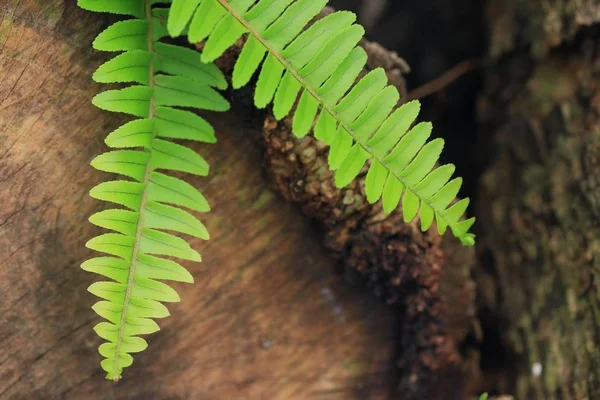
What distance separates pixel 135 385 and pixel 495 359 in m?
1.23

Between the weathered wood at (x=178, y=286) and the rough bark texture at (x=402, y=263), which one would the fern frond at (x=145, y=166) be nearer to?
the weathered wood at (x=178, y=286)

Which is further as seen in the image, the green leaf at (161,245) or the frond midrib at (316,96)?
the green leaf at (161,245)

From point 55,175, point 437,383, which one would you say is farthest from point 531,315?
point 55,175

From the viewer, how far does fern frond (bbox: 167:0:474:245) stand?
53.1 inches

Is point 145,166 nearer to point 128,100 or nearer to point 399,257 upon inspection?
point 128,100

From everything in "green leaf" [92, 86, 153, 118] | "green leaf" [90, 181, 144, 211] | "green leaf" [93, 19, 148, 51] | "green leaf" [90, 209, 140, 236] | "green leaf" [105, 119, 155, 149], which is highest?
"green leaf" [93, 19, 148, 51]

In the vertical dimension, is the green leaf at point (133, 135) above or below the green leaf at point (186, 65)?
below

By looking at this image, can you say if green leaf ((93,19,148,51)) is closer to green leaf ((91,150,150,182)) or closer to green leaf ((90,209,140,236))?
green leaf ((91,150,150,182))

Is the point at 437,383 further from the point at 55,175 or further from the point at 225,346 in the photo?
the point at 55,175

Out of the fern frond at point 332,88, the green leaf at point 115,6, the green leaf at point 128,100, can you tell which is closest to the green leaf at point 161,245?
the green leaf at point 128,100

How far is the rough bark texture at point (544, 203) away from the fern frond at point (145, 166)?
118 centimetres

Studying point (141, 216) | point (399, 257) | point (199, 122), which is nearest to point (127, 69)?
point (199, 122)

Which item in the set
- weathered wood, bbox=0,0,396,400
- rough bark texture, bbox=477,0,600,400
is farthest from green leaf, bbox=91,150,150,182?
rough bark texture, bbox=477,0,600,400

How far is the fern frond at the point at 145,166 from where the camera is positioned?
1.42 meters
